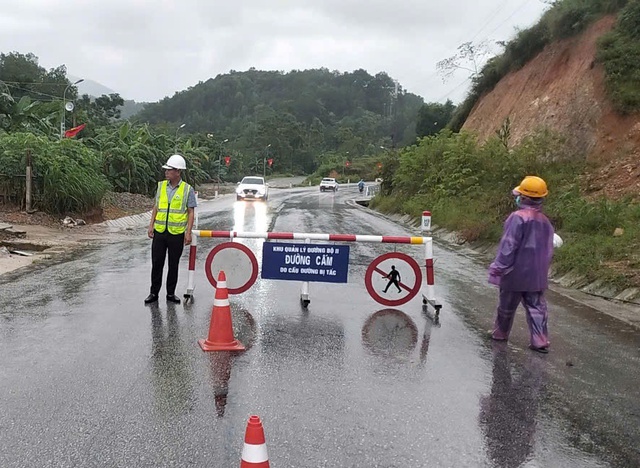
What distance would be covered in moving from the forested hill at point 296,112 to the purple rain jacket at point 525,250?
381 feet

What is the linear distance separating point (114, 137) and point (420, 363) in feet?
104

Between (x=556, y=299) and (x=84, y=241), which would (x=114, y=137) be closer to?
(x=84, y=241)

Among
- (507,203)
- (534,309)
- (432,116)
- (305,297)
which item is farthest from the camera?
(432,116)

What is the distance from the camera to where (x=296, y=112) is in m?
159

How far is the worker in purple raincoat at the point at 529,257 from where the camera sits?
6.45 m

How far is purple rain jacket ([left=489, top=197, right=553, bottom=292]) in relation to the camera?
645 cm

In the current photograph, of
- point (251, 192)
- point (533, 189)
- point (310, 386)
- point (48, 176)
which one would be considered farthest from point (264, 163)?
point (310, 386)

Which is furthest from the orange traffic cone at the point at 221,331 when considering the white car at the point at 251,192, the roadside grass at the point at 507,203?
the white car at the point at 251,192

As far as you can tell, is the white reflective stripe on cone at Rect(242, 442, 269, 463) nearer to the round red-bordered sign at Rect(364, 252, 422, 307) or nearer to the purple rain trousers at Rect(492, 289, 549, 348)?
the purple rain trousers at Rect(492, 289, 549, 348)

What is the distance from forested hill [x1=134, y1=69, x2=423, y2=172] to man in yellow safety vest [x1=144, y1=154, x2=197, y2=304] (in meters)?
114

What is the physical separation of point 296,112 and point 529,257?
510 ft

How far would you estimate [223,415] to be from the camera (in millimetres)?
4504

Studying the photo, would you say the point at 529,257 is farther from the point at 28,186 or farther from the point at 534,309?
the point at 28,186

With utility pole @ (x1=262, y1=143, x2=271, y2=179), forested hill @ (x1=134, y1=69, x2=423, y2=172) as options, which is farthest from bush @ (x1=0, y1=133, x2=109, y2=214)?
forested hill @ (x1=134, y1=69, x2=423, y2=172)
